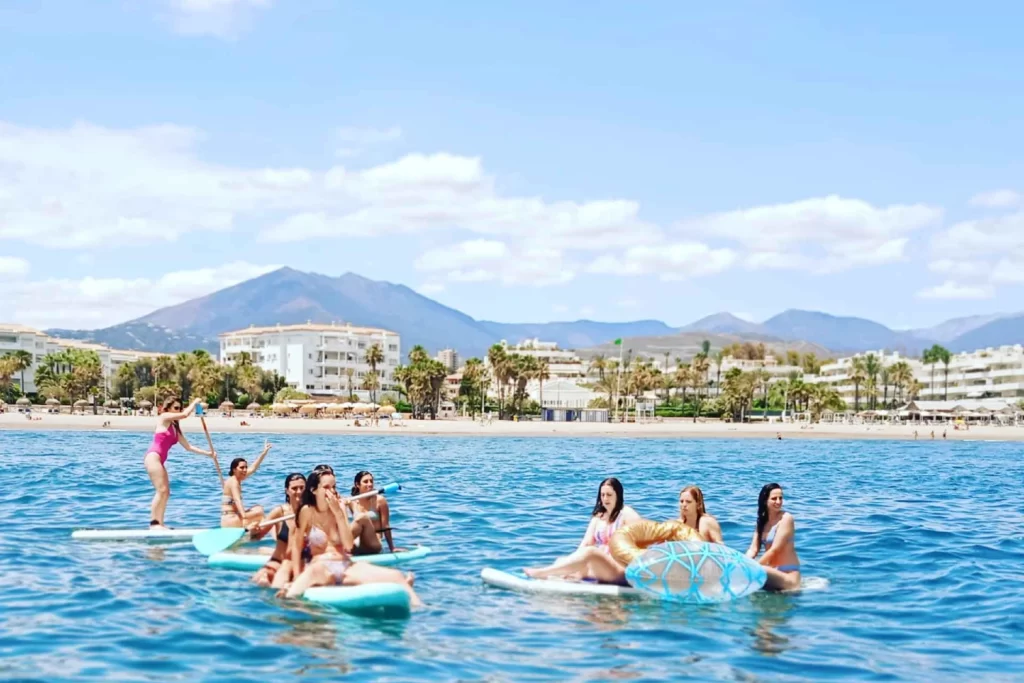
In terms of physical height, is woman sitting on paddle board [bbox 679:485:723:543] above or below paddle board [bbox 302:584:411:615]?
above

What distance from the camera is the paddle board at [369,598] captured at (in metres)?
11.4

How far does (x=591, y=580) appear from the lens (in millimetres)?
12984

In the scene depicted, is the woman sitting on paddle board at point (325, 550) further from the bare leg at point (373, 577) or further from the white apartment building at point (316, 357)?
the white apartment building at point (316, 357)

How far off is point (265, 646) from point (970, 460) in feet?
156

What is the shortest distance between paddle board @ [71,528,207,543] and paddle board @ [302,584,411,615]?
4923mm

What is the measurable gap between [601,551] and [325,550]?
3.12 m

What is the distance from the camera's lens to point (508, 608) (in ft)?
40.1

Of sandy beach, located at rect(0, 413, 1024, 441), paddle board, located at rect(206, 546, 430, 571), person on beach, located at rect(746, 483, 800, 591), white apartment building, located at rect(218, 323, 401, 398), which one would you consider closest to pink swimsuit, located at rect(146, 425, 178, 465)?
paddle board, located at rect(206, 546, 430, 571)

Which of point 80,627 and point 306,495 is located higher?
point 306,495

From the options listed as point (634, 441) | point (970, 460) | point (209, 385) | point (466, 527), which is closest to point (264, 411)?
point (209, 385)

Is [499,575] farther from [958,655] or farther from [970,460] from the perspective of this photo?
[970,460]

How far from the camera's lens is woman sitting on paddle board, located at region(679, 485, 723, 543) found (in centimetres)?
1342

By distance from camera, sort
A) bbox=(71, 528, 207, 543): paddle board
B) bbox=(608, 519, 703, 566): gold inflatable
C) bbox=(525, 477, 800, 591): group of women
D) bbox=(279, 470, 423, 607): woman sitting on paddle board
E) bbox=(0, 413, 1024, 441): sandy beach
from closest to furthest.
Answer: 1. bbox=(279, 470, 423, 607): woman sitting on paddle board
2. bbox=(525, 477, 800, 591): group of women
3. bbox=(608, 519, 703, 566): gold inflatable
4. bbox=(71, 528, 207, 543): paddle board
5. bbox=(0, 413, 1024, 441): sandy beach

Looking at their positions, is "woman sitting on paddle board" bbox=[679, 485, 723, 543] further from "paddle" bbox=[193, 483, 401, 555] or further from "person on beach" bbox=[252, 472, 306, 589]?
"person on beach" bbox=[252, 472, 306, 589]
